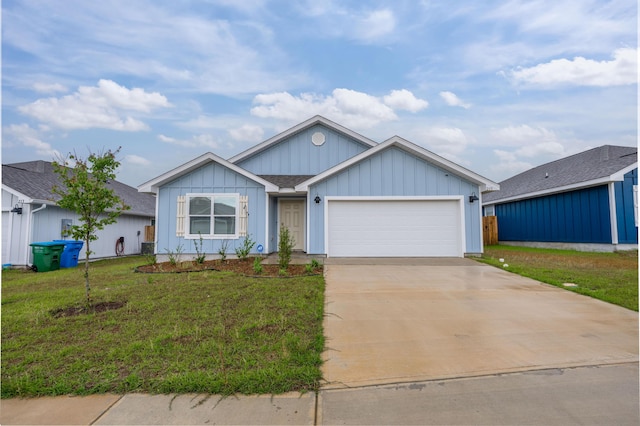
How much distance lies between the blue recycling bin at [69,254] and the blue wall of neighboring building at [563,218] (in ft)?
68.0

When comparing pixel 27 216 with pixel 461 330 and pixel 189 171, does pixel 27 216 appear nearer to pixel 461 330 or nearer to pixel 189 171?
pixel 189 171

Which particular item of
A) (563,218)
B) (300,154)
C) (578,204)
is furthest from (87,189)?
(563,218)

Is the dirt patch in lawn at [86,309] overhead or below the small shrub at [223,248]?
below

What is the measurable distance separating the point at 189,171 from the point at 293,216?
4.36m

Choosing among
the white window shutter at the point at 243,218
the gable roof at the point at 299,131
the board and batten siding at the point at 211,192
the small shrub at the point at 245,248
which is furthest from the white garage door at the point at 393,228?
the gable roof at the point at 299,131

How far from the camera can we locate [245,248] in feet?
38.0

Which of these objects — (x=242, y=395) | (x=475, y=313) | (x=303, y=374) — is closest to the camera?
(x=242, y=395)

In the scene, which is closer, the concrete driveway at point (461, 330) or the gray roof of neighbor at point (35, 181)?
the concrete driveway at point (461, 330)

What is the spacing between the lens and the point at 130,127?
1820cm

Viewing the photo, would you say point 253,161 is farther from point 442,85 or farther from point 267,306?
point 267,306

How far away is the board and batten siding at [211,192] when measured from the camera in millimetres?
11836

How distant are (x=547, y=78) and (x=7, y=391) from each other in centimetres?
1739

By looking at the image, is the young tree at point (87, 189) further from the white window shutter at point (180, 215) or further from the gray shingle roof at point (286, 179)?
the gray shingle roof at point (286, 179)

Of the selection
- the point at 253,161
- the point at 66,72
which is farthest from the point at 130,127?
the point at 253,161
